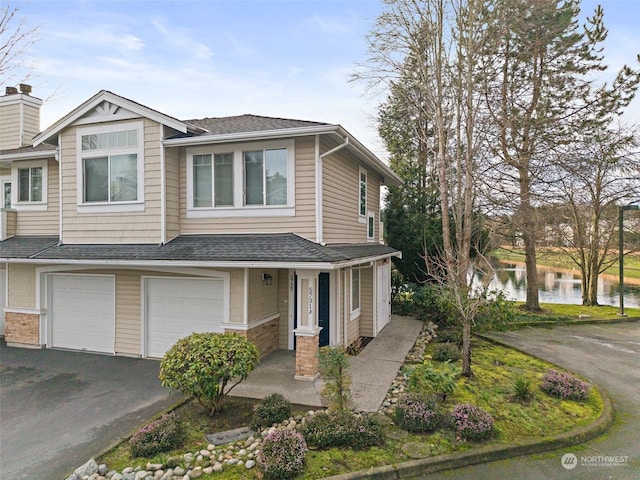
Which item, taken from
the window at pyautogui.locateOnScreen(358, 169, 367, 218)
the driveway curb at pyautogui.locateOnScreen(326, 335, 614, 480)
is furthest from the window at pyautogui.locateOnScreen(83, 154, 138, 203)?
the driveway curb at pyautogui.locateOnScreen(326, 335, 614, 480)

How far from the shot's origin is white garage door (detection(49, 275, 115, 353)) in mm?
9672

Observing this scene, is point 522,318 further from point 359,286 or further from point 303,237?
point 303,237

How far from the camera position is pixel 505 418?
601cm

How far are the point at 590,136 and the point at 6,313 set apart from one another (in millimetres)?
21044

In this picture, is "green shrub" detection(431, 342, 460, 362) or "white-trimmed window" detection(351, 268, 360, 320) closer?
"green shrub" detection(431, 342, 460, 362)

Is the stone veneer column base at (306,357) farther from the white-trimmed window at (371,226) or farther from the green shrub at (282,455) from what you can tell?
the white-trimmed window at (371,226)

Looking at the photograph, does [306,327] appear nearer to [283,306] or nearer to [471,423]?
[283,306]

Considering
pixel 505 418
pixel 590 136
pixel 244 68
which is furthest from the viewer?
pixel 590 136

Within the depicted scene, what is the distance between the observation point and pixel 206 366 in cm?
578

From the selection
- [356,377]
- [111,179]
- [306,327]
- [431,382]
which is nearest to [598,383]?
[431,382]

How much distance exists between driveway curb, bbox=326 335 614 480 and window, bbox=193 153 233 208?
20.8 feet

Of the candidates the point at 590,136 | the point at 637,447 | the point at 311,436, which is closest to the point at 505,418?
the point at 637,447

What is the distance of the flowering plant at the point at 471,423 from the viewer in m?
5.31

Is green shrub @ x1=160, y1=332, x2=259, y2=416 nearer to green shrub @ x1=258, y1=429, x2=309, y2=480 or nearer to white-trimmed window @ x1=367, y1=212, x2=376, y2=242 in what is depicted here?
green shrub @ x1=258, y1=429, x2=309, y2=480
